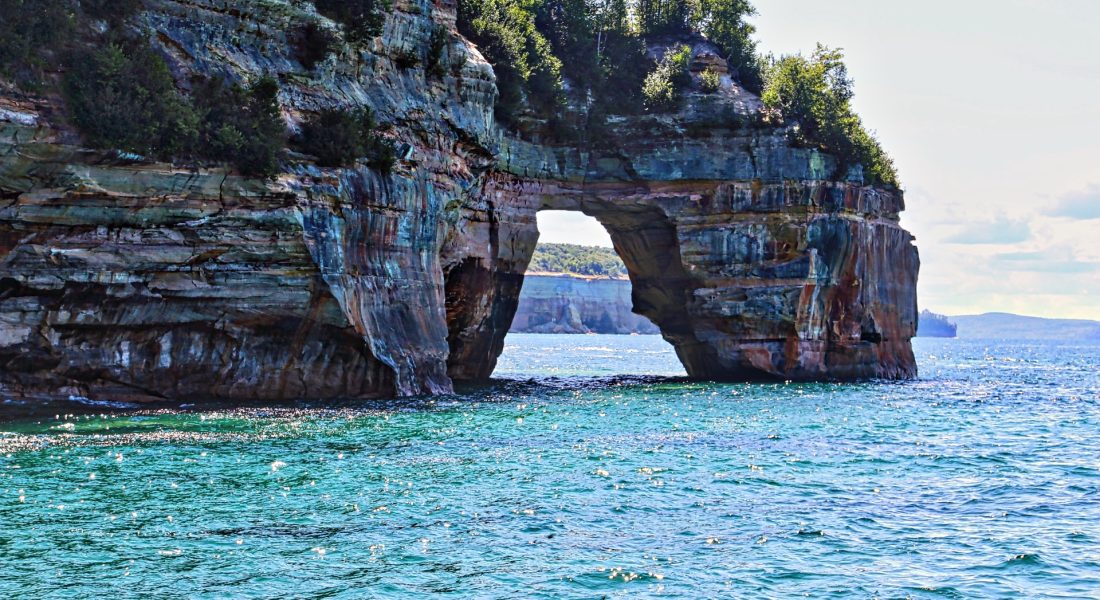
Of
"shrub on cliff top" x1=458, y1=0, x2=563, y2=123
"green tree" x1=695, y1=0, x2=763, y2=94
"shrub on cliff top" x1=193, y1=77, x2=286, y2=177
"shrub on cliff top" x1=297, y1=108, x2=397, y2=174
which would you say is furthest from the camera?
"green tree" x1=695, y1=0, x2=763, y2=94

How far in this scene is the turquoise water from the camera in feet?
51.9

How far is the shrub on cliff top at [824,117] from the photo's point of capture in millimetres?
54906

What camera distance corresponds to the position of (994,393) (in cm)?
5303

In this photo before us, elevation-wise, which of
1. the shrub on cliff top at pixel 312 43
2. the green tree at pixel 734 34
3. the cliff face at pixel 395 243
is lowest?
the cliff face at pixel 395 243

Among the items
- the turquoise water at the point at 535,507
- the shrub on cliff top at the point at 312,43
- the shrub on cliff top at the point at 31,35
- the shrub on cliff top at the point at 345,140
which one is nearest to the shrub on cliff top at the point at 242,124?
the shrub on cliff top at the point at 345,140

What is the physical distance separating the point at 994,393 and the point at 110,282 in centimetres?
4151

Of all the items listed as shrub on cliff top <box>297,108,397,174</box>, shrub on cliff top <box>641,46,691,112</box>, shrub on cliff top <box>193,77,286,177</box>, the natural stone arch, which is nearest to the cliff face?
the natural stone arch

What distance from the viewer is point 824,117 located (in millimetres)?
55156

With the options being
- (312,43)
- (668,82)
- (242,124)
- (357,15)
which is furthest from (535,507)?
(668,82)

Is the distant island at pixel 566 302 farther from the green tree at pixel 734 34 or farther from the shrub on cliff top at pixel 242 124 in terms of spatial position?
the shrub on cliff top at pixel 242 124

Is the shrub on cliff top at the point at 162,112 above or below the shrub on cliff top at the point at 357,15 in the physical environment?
below

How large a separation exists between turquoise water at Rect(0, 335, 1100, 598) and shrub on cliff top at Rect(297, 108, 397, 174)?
29.8 ft

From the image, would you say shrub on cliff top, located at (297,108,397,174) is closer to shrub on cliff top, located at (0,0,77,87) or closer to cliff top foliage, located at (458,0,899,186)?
shrub on cliff top, located at (0,0,77,87)

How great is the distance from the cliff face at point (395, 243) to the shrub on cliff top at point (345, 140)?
613 millimetres
